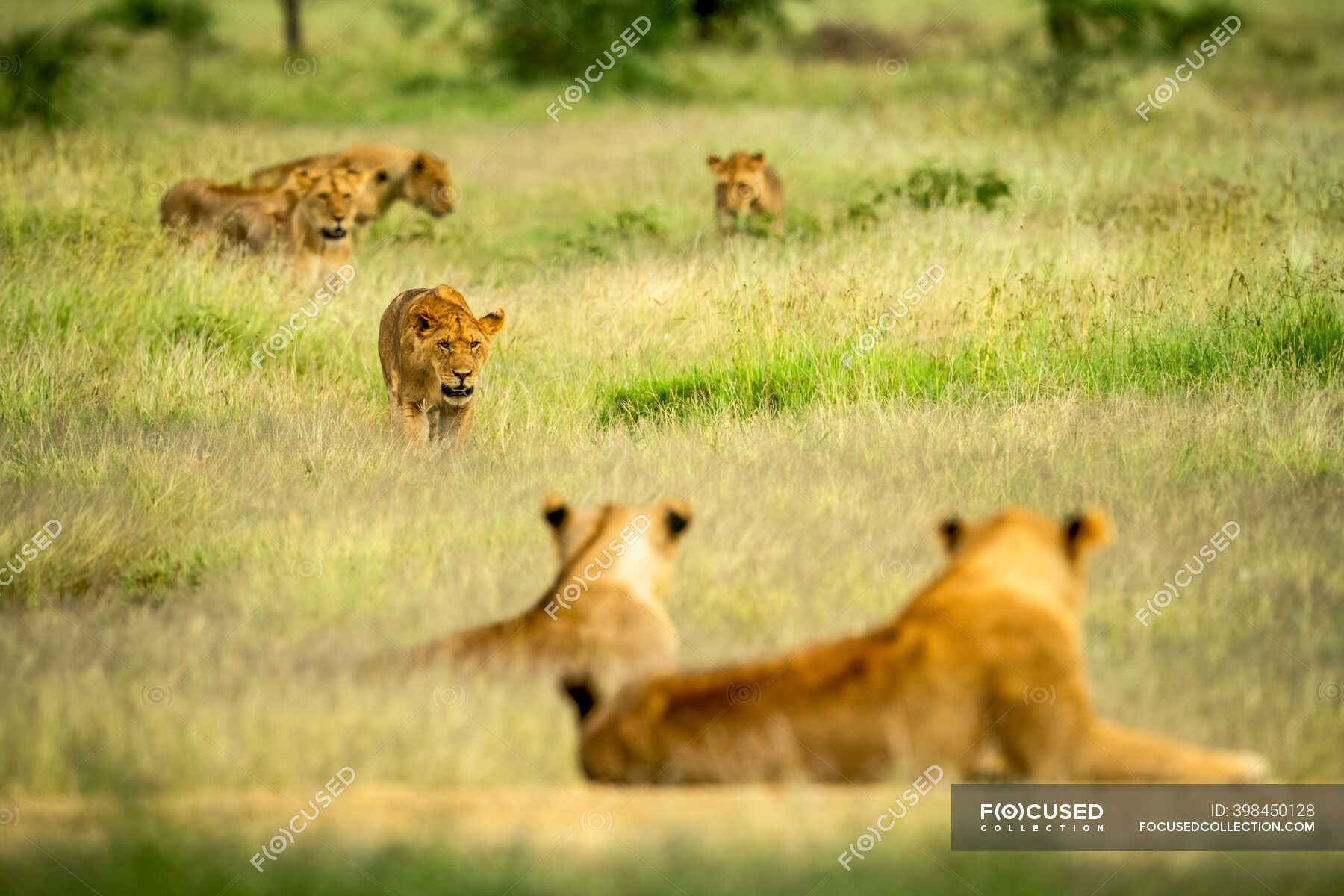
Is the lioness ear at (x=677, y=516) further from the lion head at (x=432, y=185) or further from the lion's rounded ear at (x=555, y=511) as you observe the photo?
the lion head at (x=432, y=185)

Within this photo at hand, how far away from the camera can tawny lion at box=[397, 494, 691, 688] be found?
4.71 m

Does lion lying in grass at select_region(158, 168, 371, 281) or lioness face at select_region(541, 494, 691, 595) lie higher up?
lion lying in grass at select_region(158, 168, 371, 281)

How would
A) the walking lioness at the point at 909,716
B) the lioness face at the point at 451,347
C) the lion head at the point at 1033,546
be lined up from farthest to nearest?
the lioness face at the point at 451,347 < the lion head at the point at 1033,546 < the walking lioness at the point at 909,716

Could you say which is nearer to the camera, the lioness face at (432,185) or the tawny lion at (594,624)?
the tawny lion at (594,624)

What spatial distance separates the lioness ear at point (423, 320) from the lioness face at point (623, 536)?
3123 mm

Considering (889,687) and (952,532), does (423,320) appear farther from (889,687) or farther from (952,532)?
(889,687)

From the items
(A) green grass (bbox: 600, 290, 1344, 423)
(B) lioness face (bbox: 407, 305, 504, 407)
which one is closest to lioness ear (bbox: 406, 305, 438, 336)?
(B) lioness face (bbox: 407, 305, 504, 407)

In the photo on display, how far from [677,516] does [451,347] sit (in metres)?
3.35

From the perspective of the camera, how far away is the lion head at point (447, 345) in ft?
26.1

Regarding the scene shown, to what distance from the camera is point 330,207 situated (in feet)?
39.5

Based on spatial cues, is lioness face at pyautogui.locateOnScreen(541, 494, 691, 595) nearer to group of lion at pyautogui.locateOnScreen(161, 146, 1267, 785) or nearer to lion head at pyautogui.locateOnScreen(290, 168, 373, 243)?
group of lion at pyautogui.locateOnScreen(161, 146, 1267, 785)

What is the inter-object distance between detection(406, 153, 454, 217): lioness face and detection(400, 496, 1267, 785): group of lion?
42.1 ft

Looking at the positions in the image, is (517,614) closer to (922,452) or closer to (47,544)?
(47,544)

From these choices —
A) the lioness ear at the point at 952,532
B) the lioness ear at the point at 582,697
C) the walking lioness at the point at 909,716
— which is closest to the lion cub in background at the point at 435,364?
the lioness ear at the point at 582,697
